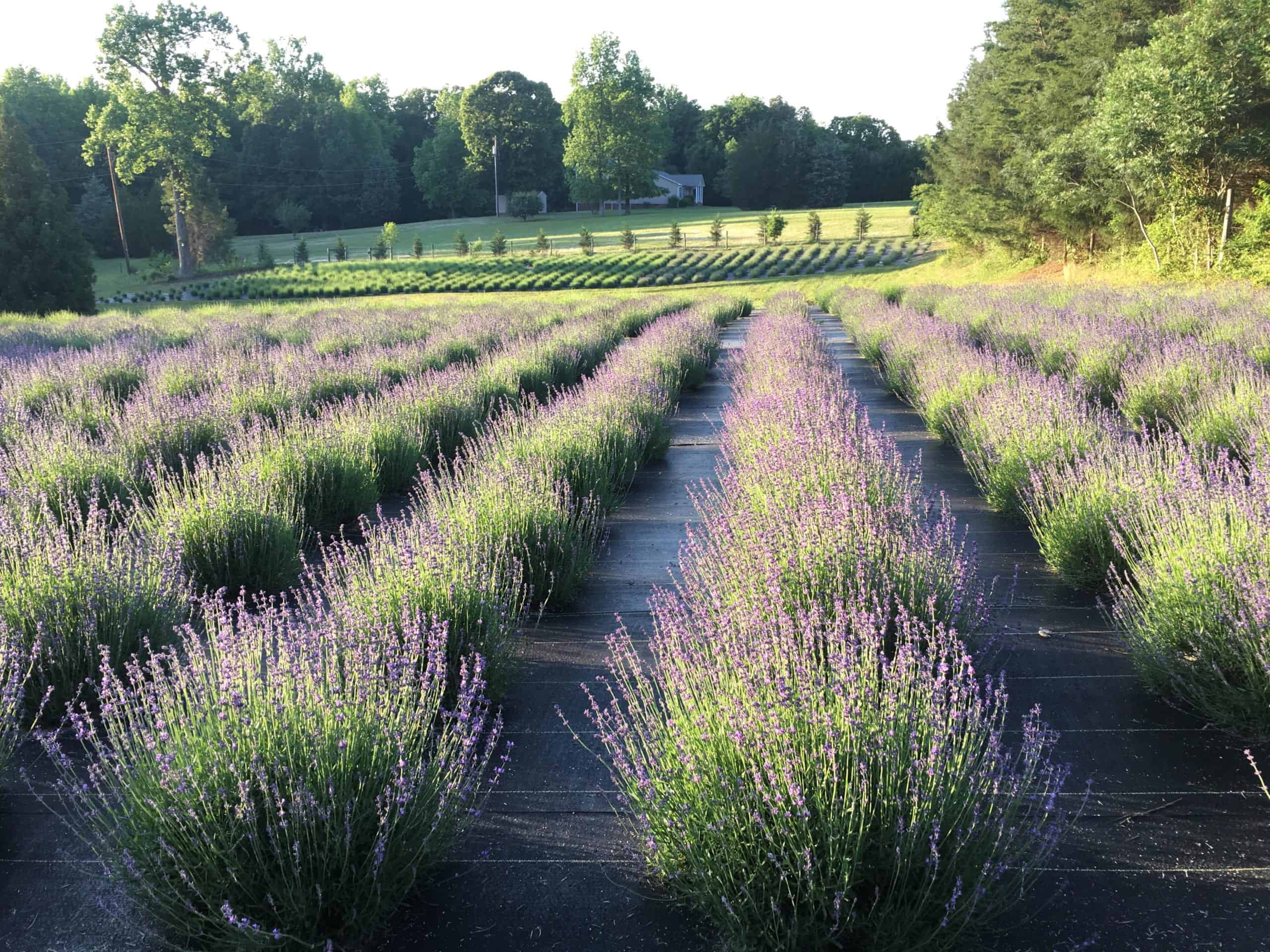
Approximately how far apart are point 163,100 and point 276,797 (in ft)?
188

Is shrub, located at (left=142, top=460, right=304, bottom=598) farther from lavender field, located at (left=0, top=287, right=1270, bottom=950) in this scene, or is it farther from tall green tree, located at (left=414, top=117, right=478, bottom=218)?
tall green tree, located at (left=414, top=117, right=478, bottom=218)

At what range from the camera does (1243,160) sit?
66.5ft

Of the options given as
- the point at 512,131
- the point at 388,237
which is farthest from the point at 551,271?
the point at 512,131

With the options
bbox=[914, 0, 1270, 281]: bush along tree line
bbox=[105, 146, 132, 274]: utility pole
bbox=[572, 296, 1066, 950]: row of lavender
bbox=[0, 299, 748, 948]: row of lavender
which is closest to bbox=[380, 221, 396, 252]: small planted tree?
bbox=[105, 146, 132, 274]: utility pole

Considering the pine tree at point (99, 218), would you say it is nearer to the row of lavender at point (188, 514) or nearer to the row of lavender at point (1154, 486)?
the row of lavender at point (188, 514)

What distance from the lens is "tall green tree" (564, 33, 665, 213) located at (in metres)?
71.5

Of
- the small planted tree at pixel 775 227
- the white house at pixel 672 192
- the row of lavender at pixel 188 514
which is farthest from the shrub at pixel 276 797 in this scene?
the white house at pixel 672 192

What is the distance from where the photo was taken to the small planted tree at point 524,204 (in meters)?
74.2

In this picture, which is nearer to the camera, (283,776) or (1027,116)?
(283,776)

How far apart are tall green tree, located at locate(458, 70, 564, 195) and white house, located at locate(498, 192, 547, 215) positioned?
902 millimetres

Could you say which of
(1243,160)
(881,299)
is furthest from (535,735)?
(1243,160)

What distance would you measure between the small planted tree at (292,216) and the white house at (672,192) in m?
25.9

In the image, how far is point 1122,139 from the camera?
67.8 ft

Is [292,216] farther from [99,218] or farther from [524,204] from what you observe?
[524,204]
